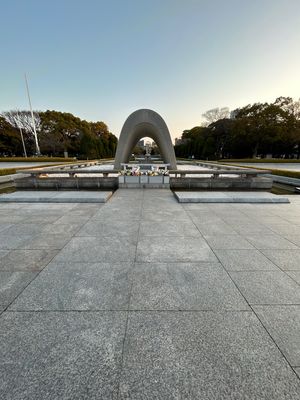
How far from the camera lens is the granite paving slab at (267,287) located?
241 centimetres

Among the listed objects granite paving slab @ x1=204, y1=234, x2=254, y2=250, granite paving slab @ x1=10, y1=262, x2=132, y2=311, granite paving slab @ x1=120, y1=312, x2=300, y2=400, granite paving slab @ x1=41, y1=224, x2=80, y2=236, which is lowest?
granite paving slab @ x1=204, y1=234, x2=254, y2=250

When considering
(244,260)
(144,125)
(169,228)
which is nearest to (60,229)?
(169,228)

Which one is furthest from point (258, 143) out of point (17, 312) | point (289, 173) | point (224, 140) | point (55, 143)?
point (17, 312)

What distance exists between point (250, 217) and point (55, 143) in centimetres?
4624

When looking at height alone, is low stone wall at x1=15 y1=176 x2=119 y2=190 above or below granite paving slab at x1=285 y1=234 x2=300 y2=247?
above

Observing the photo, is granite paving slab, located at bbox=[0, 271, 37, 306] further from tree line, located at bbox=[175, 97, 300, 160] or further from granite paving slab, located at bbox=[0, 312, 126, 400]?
tree line, located at bbox=[175, 97, 300, 160]

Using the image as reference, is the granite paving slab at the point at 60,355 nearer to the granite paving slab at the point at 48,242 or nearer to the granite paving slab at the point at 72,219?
the granite paving slab at the point at 48,242

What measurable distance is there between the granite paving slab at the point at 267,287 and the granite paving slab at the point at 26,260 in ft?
9.84

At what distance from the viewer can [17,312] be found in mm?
2193

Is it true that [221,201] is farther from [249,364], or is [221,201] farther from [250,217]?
[249,364]

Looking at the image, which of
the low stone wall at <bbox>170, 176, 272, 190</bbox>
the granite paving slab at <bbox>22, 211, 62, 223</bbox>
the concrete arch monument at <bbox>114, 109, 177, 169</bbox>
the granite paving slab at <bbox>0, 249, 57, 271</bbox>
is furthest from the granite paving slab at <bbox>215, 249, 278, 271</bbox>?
the concrete arch monument at <bbox>114, 109, 177, 169</bbox>

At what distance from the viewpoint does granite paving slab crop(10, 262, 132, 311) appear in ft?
7.52

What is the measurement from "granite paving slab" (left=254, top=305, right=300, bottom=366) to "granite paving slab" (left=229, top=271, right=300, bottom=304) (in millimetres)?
126

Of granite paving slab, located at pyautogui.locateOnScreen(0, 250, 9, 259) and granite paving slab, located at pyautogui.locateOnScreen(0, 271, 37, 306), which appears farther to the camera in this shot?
granite paving slab, located at pyautogui.locateOnScreen(0, 250, 9, 259)
